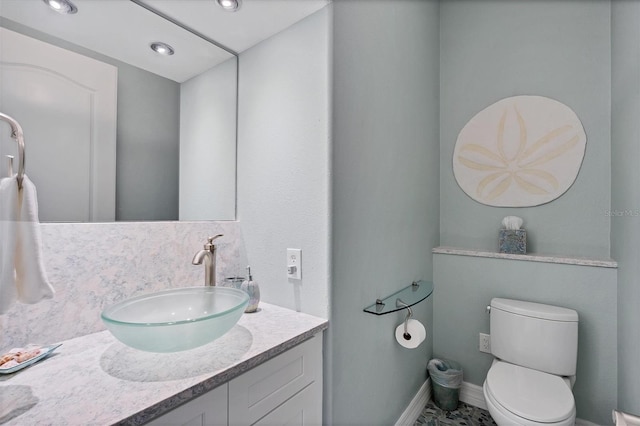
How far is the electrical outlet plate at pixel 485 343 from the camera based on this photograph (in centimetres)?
182

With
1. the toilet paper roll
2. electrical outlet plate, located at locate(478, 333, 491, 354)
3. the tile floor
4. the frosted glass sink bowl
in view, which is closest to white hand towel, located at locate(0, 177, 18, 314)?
the frosted glass sink bowl

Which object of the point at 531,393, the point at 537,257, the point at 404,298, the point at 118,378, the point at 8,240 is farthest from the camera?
the point at 537,257

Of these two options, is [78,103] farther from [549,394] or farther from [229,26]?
[549,394]

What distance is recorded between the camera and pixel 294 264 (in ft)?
3.85

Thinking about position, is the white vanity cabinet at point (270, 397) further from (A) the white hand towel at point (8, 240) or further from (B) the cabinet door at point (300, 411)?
(A) the white hand towel at point (8, 240)

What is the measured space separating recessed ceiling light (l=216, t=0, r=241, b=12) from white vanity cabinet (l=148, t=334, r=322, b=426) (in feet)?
4.10

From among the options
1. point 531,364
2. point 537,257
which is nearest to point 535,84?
point 537,257

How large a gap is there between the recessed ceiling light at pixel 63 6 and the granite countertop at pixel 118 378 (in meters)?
1.02

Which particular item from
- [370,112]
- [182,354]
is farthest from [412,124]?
[182,354]

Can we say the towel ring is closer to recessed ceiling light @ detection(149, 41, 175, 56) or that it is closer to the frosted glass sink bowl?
the frosted glass sink bowl

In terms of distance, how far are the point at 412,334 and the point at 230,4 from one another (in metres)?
1.63

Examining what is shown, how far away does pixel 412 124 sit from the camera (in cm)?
170

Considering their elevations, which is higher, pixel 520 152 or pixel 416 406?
pixel 520 152

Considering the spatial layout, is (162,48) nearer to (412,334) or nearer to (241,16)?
(241,16)
